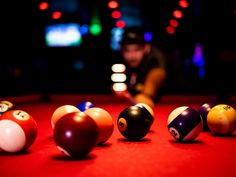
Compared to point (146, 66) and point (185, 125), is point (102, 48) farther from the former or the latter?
point (185, 125)

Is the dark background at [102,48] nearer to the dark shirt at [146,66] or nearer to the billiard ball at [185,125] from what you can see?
the dark shirt at [146,66]

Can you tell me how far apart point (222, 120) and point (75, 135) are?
1.80 metres

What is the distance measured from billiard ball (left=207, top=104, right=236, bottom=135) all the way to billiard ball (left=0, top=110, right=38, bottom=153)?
1892mm

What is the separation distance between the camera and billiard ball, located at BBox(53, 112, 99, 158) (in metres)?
3.20

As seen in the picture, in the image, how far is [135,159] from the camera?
329 centimetres

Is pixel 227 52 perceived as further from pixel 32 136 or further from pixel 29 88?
pixel 32 136

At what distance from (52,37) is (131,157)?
673 inches

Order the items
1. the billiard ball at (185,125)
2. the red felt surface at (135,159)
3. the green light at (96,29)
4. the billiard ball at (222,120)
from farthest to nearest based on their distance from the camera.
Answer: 1. the green light at (96,29)
2. the billiard ball at (222,120)
3. the billiard ball at (185,125)
4. the red felt surface at (135,159)

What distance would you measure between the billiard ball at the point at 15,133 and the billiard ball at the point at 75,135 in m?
0.34

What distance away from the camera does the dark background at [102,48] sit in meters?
15.2

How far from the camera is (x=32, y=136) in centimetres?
359

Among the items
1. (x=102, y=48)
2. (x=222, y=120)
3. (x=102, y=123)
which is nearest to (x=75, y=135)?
(x=102, y=123)

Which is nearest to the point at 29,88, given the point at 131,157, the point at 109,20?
the point at 109,20

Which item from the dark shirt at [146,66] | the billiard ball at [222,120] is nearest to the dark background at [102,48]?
the dark shirt at [146,66]
